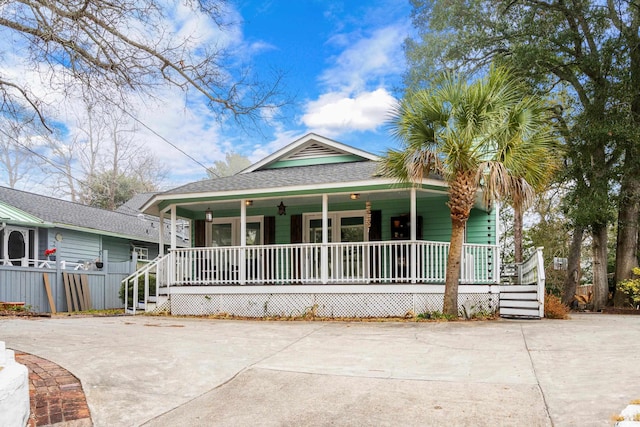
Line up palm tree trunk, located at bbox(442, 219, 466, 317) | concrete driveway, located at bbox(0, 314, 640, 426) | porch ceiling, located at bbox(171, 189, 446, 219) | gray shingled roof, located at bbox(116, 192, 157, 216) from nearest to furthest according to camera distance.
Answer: concrete driveway, located at bbox(0, 314, 640, 426) → palm tree trunk, located at bbox(442, 219, 466, 317) → porch ceiling, located at bbox(171, 189, 446, 219) → gray shingled roof, located at bbox(116, 192, 157, 216)

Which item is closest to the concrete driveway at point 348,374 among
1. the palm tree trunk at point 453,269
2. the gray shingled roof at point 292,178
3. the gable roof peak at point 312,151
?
the palm tree trunk at point 453,269

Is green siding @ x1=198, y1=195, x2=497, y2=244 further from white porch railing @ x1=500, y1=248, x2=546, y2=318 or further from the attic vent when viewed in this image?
the attic vent

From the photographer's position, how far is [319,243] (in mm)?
13500

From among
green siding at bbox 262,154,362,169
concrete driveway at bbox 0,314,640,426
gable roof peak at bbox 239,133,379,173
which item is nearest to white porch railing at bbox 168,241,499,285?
concrete driveway at bbox 0,314,640,426

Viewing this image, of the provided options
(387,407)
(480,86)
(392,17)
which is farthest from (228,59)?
(392,17)

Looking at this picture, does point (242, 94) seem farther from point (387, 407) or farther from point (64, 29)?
point (387, 407)

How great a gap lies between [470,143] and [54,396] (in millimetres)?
8568

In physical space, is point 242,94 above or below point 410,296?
above

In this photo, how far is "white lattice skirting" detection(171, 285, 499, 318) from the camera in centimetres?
1180

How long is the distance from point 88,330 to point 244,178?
6.77m

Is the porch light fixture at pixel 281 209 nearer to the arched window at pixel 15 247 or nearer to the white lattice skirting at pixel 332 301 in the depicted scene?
the white lattice skirting at pixel 332 301

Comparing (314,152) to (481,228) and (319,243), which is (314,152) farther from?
(481,228)

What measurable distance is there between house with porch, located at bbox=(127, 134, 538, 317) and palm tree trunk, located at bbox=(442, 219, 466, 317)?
0.66m

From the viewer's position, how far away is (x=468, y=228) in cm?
1436
